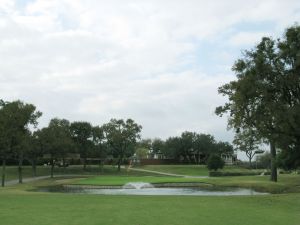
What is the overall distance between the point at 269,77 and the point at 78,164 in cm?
8110

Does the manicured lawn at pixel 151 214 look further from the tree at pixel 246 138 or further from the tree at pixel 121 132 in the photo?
the tree at pixel 121 132

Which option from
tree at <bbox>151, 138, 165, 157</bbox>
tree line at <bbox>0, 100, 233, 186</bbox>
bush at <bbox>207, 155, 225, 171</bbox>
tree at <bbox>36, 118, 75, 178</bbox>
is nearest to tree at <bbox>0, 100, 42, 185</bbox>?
tree line at <bbox>0, 100, 233, 186</bbox>

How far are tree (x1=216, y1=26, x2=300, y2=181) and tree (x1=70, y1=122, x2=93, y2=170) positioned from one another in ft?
197

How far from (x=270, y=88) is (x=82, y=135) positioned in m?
64.5

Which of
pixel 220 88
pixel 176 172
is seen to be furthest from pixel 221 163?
pixel 220 88

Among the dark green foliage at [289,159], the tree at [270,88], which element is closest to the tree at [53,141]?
the dark green foliage at [289,159]

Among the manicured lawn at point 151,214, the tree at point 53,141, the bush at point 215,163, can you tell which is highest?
the tree at point 53,141

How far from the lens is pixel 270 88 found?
37.6 meters

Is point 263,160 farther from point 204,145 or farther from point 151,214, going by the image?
point 151,214

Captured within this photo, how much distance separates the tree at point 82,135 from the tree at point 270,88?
197ft

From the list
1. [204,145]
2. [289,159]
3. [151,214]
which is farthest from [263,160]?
[151,214]

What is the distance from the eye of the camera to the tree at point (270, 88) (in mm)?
36875

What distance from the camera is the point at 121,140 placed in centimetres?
10038

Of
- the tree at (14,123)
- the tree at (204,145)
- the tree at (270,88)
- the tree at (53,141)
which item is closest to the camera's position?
the tree at (270,88)
